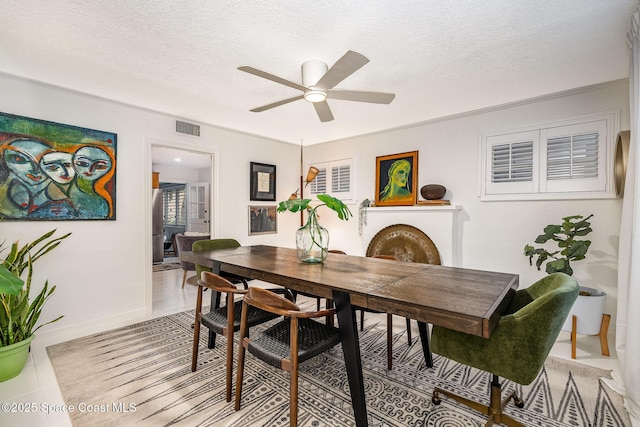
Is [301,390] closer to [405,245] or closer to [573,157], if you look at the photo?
[405,245]

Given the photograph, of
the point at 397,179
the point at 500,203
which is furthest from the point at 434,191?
the point at 500,203

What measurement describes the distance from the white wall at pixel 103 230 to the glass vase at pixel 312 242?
2203mm

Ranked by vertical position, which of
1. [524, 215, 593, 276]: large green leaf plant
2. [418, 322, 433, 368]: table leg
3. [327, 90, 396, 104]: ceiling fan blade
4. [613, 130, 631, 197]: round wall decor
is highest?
[327, 90, 396, 104]: ceiling fan blade

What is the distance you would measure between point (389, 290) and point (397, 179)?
294 cm

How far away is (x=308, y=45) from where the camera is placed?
212 centimetres

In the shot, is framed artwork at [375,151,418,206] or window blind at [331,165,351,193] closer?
framed artwork at [375,151,418,206]

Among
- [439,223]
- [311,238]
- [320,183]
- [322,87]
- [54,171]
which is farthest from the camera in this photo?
[320,183]

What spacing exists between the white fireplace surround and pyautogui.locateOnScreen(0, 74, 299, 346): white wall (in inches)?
112

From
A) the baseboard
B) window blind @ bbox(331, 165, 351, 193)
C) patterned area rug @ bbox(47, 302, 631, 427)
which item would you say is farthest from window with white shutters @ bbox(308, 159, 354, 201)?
the baseboard

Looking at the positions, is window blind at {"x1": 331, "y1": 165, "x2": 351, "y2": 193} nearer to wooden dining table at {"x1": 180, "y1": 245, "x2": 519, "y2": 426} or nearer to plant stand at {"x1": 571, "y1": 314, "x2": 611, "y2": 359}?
wooden dining table at {"x1": 180, "y1": 245, "x2": 519, "y2": 426}

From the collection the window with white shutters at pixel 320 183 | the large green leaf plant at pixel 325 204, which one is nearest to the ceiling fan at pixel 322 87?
the large green leaf plant at pixel 325 204

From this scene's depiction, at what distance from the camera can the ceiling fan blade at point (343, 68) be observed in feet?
5.56

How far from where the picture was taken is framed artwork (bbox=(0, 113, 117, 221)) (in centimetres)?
264

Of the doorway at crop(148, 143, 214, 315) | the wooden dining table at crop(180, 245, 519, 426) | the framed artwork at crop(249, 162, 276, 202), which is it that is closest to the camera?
the wooden dining table at crop(180, 245, 519, 426)
